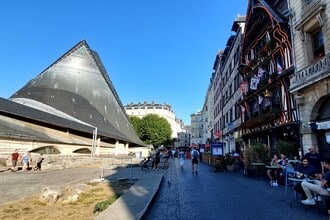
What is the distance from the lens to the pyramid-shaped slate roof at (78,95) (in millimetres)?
47219

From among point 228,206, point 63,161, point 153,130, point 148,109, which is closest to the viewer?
point 228,206

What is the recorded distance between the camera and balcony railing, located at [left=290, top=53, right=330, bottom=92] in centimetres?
1248

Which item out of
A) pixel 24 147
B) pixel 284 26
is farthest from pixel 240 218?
pixel 24 147

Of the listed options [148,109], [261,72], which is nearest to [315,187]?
[261,72]

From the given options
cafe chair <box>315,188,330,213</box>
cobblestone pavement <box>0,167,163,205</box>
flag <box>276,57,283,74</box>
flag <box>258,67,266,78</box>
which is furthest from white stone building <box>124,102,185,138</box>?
cafe chair <box>315,188,330,213</box>

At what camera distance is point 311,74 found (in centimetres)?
1357

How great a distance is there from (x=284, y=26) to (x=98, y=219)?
17427 mm

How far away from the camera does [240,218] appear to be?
617 cm

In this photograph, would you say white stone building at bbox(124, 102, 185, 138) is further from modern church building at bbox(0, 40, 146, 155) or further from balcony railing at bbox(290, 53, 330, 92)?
balcony railing at bbox(290, 53, 330, 92)

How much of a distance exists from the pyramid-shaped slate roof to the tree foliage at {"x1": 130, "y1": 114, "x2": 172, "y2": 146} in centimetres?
1437

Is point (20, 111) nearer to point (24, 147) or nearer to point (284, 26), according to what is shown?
point (24, 147)

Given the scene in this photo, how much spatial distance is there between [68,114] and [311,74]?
133 feet

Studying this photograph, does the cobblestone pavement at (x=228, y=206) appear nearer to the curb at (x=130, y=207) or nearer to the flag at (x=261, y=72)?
the curb at (x=130, y=207)

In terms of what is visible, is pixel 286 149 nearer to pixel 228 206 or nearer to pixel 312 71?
pixel 312 71
